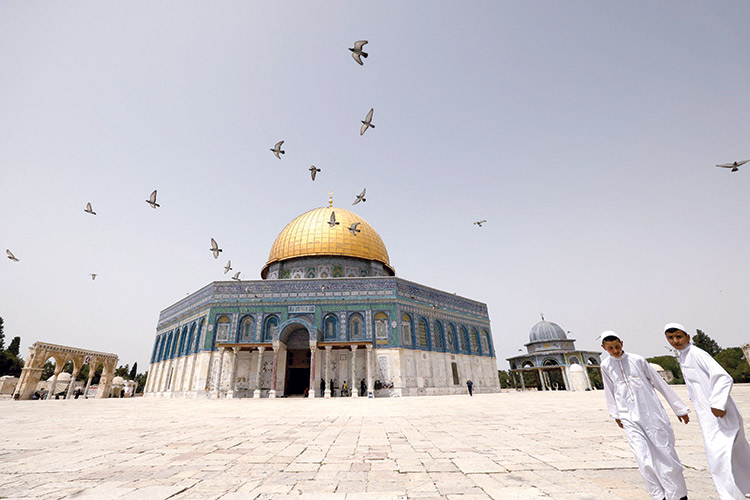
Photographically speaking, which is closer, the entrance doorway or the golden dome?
the entrance doorway

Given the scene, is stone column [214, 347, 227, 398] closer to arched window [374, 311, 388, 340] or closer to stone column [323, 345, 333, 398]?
Result: stone column [323, 345, 333, 398]

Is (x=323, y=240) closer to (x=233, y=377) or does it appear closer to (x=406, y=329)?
(x=406, y=329)

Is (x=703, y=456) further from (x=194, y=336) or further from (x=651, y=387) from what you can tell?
(x=194, y=336)

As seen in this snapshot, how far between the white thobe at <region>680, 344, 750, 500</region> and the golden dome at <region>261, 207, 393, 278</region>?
24.9 meters

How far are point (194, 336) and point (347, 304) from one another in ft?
37.9

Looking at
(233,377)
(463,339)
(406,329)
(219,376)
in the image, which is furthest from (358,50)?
(463,339)

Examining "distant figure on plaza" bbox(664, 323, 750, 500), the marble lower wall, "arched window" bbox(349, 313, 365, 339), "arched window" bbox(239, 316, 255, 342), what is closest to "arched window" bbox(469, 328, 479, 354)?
the marble lower wall

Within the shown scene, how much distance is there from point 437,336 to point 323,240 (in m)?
11.9

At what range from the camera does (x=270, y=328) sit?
24.0m

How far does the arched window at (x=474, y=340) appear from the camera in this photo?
28953 millimetres

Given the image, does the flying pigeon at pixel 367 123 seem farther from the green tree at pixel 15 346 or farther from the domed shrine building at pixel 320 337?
the green tree at pixel 15 346

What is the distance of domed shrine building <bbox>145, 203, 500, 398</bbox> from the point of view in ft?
74.4

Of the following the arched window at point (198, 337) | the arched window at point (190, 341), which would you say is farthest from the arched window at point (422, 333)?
the arched window at point (190, 341)

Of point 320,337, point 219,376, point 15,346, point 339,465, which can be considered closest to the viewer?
point 339,465
